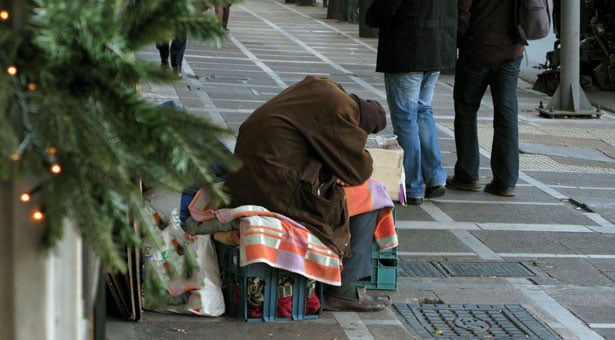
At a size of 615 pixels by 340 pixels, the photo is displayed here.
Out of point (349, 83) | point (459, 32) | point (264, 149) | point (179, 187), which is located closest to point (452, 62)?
point (459, 32)

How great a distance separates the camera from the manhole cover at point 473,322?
17.2 feet

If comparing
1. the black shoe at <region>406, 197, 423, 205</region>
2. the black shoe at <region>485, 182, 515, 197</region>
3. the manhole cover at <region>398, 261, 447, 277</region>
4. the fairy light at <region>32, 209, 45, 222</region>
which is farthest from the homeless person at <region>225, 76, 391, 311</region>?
the fairy light at <region>32, 209, 45, 222</region>

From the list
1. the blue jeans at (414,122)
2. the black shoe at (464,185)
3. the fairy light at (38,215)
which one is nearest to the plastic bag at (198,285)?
the blue jeans at (414,122)

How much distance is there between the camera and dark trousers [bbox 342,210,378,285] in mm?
5379

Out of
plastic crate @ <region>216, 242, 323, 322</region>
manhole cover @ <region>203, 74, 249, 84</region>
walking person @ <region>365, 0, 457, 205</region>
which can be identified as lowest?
manhole cover @ <region>203, 74, 249, 84</region>

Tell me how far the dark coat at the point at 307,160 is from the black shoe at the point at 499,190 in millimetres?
2951

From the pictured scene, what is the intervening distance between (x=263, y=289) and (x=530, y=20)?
3.58m

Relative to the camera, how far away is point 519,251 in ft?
22.2

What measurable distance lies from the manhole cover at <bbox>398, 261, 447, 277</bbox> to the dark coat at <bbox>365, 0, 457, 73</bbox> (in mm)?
1615

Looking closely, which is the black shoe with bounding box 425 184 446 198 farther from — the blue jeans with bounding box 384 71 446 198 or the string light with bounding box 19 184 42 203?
the string light with bounding box 19 184 42 203

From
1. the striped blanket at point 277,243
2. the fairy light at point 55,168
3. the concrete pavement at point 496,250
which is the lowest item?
the concrete pavement at point 496,250

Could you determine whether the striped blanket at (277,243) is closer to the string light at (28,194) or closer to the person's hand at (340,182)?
the person's hand at (340,182)

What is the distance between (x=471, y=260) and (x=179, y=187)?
4.76 metres

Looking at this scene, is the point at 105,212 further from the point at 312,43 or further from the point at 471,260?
the point at 312,43
